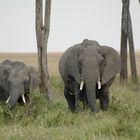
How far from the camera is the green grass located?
9.66 metres

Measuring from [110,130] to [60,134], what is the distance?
2.99ft

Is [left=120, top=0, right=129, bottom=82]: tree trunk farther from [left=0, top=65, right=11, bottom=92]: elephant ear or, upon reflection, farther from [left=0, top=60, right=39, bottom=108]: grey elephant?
[left=0, top=65, right=11, bottom=92]: elephant ear

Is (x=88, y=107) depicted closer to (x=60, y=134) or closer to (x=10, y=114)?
(x=10, y=114)

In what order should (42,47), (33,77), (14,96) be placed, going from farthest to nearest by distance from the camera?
1. (42,47)
2. (33,77)
3. (14,96)

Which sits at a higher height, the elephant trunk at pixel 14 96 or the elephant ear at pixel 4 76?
→ the elephant ear at pixel 4 76

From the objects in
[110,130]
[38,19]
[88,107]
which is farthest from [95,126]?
[38,19]

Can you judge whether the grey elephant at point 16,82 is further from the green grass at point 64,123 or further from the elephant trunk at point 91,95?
the elephant trunk at point 91,95

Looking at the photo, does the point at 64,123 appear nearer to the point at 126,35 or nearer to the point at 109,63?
the point at 109,63

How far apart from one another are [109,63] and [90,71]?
0.88m

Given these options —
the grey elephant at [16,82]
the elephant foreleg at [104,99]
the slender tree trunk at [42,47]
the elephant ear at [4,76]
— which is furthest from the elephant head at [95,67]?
the slender tree trunk at [42,47]

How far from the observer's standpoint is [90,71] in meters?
12.4

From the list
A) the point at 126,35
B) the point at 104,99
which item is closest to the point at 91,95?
the point at 104,99

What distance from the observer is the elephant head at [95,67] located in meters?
12.3

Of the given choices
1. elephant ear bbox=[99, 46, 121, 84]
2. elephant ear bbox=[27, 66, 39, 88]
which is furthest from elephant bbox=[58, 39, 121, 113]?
elephant ear bbox=[27, 66, 39, 88]
